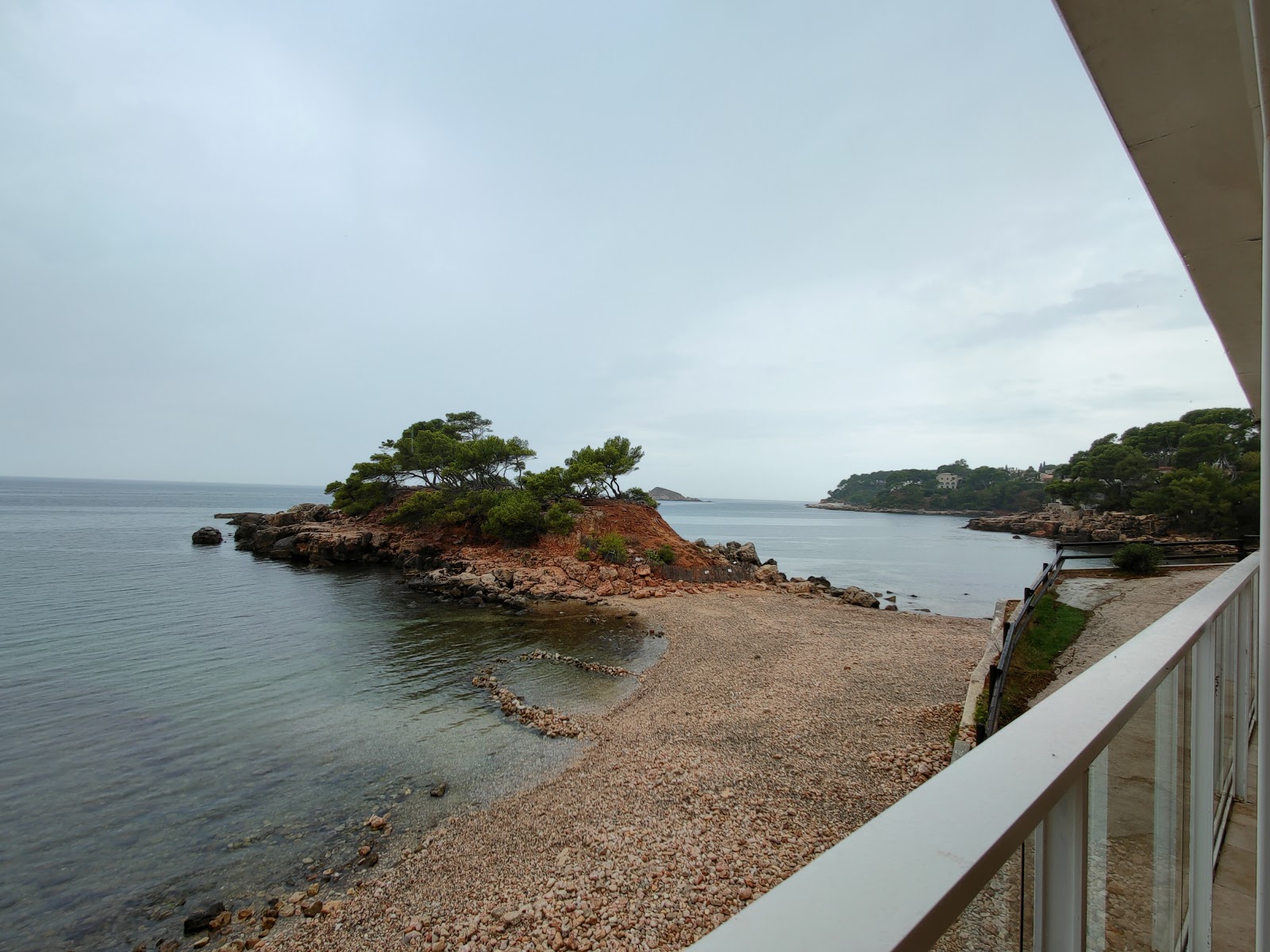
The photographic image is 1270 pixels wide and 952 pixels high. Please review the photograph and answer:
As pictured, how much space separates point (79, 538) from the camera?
130 ft

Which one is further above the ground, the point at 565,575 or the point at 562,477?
the point at 562,477

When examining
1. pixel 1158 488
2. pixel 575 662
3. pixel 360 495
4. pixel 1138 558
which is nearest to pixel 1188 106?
pixel 575 662

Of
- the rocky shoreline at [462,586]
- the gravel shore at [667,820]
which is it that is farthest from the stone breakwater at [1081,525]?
the gravel shore at [667,820]

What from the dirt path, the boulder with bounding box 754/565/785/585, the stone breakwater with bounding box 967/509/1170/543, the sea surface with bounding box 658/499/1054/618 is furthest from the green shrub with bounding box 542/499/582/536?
the stone breakwater with bounding box 967/509/1170/543

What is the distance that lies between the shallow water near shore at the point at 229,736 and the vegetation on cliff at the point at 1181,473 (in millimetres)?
30669

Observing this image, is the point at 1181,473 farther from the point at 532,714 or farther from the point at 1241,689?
the point at 1241,689

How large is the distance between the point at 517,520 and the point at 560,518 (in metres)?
2.15

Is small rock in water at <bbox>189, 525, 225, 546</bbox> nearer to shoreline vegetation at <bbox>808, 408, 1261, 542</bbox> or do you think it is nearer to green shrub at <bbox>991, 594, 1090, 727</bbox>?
green shrub at <bbox>991, 594, 1090, 727</bbox>

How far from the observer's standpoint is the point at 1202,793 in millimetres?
1814

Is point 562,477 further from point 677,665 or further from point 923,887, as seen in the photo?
point 923,887

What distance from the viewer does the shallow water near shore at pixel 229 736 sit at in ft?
19.6

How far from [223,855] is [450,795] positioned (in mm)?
2424

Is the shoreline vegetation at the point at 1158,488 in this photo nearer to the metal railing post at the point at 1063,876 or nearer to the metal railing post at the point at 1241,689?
the metal railing post at the point at 1241,689

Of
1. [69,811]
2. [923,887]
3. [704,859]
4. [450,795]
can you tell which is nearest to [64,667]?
[69,811]
